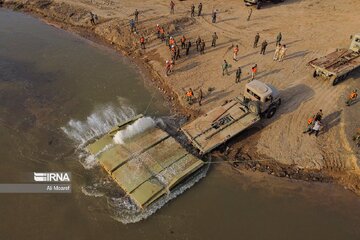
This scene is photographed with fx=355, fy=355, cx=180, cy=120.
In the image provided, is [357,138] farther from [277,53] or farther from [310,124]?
[277,53]

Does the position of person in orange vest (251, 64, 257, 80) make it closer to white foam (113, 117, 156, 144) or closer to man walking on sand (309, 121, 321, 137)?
man walking on sand (309, 121, 321, 137)

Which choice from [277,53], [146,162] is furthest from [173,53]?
[146,162]

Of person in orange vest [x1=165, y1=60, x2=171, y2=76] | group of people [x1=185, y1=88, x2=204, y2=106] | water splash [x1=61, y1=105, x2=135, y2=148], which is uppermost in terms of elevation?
person in orange vest [x1=165, y1=60, x2=171, y2=76]

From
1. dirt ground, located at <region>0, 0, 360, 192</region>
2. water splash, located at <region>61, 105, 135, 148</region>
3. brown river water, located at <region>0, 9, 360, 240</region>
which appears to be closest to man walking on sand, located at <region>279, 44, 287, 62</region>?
dirt ground, located at <region>0, 0, 360, 192</region>

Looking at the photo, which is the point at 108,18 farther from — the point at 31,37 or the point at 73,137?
the point at 73,137

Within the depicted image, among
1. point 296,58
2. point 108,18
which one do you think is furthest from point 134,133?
point 108,18
